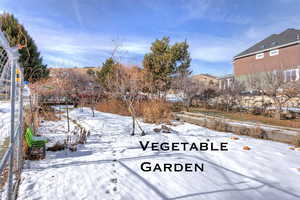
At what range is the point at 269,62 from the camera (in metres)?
15.5

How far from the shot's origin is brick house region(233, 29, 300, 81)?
1352 cm

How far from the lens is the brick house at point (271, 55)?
44.4 feet

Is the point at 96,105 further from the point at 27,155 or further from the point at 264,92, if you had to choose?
the point at 264,92

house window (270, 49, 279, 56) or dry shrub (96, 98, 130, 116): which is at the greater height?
house window (270, 49, 279, 56)

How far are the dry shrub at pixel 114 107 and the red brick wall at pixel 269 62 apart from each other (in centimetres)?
1168

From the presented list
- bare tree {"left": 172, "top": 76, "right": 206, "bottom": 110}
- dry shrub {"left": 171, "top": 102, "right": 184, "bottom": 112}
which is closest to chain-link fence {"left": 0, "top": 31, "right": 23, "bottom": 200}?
dry shrub {"left": 171, "top": 102, "right": 184, "bottom": 112}

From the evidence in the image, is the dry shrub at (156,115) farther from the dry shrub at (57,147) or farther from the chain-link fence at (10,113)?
the chain-link fence at (10,113)

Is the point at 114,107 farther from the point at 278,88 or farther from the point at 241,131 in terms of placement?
the point at 278,88

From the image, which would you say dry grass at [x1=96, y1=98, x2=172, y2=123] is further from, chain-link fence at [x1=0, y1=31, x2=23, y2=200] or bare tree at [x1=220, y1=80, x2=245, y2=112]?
chain-link fence at [x1=0, y1=31, x2=23, y2=200]

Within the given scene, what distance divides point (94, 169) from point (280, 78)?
26.7 ft

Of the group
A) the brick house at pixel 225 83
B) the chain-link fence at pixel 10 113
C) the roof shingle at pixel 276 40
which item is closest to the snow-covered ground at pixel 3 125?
the chain-link fence at pixel 10 113

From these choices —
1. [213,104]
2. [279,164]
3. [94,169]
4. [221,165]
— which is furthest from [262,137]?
[213,104]

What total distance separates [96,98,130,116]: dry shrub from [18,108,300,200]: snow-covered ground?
567 centimetres

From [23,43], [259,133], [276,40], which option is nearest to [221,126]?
[259,133]
